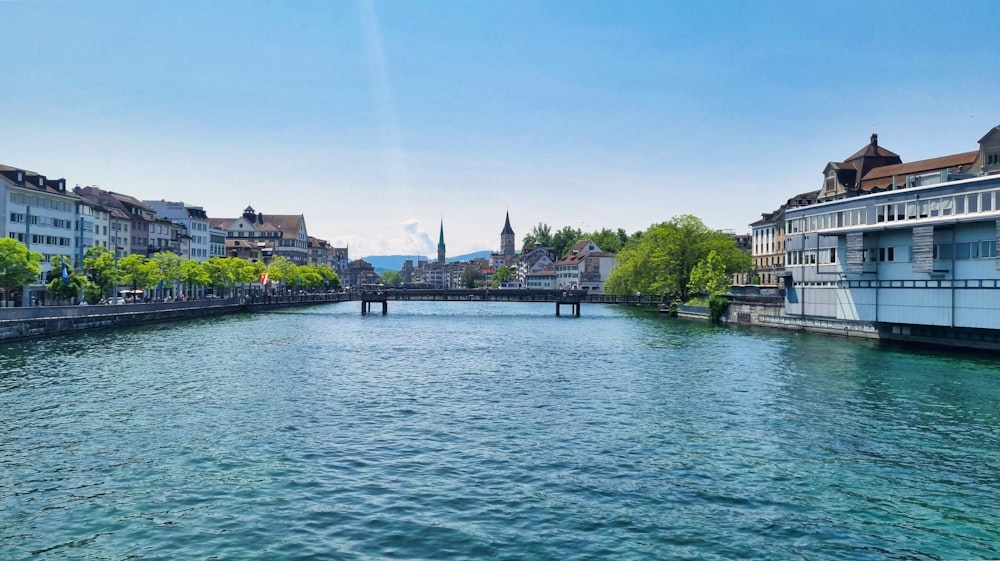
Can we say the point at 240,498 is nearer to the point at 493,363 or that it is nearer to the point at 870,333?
the point at 493,363

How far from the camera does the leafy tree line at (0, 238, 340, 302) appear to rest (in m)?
77.1

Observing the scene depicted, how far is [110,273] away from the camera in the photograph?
9694 cm

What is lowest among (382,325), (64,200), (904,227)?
(382,325)

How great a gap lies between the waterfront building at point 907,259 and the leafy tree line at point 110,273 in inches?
3351

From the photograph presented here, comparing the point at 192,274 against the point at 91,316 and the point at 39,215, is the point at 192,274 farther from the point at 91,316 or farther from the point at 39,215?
the point at 91,316

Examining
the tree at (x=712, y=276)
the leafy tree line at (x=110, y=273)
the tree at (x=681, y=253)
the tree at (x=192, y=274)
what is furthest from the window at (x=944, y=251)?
the tree at (x=192, y=274)

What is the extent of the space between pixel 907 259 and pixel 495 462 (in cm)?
5854

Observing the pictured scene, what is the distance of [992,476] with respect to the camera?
24.2 meters

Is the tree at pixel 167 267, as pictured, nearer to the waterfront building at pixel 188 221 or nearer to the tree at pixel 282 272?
the waterfront building at pixel 188 221

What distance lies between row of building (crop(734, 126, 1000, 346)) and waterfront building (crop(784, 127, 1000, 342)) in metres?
0.09

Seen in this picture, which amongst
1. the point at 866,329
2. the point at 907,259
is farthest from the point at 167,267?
the point at 907,259

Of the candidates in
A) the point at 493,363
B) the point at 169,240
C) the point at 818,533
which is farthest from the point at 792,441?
the point at 169,240

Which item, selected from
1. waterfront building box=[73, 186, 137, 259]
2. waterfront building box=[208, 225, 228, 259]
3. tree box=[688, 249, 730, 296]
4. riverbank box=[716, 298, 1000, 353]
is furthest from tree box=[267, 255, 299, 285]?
riverbank box=[716, 298, 1000, 353]

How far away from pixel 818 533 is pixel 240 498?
1615cm
